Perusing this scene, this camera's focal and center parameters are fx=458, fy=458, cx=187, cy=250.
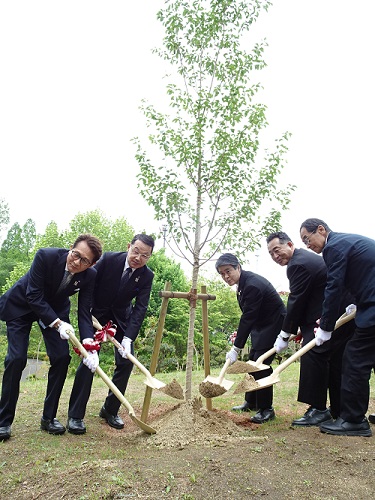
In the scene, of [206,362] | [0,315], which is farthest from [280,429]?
[0,315]

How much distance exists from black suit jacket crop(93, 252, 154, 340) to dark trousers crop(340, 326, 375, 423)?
7.20 ft

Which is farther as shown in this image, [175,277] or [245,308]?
[175,277]

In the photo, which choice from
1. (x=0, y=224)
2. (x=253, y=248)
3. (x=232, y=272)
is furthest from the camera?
(x=0, y=224)

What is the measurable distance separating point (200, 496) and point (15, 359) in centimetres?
220

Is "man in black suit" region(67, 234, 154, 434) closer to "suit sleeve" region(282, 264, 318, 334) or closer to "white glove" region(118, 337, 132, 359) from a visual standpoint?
"white glove" region(118, 337, 132, 359)

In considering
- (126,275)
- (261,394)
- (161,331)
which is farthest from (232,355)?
(126,275)

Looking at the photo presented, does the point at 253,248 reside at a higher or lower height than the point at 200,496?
higher

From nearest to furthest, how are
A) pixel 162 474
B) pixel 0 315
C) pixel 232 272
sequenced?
pixel 162 474, pixel 0 315, pixel 232 272

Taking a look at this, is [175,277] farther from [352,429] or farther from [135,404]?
[352,429]

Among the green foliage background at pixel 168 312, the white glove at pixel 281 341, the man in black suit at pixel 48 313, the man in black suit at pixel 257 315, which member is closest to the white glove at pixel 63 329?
the man in black suit at pixel 48 313

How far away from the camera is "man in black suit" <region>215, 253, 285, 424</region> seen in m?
5.20

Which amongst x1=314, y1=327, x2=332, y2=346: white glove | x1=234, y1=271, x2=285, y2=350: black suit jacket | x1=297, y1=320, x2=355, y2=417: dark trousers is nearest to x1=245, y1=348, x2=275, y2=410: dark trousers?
x1=234, y1=271, x2=285, y2=350: black suit jacket

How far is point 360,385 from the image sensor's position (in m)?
4.08

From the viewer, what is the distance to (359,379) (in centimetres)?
409
